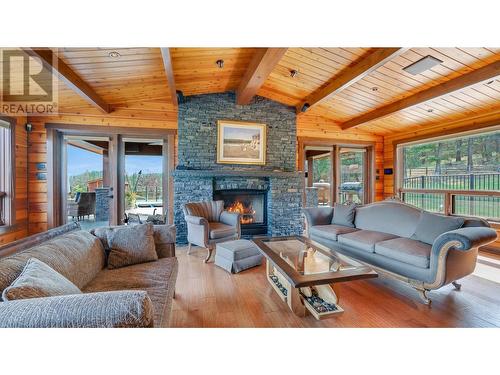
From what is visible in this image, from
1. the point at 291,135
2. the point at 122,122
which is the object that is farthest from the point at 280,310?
the point at 122,122

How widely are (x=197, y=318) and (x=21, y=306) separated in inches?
52.6

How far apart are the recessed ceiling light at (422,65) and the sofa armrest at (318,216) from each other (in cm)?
229

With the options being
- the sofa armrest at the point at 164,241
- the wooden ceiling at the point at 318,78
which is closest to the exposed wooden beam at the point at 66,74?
the wooden ceiling at the point at 318,78

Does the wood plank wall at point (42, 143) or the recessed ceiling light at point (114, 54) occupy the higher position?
the recessed ceiling light at point (114, 54)

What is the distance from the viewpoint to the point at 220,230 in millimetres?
3461

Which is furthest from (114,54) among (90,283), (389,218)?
(389,218)

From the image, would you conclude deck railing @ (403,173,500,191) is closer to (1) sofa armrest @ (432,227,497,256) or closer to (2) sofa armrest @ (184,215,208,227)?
(1) sofa armrest @ (432,227,497,256)

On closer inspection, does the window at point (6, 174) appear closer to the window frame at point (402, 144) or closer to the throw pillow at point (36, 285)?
the throw pillow at point (36, 285)

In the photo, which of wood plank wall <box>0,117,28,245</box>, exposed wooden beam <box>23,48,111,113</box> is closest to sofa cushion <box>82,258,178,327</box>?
exposed wooden beam <box>23,48,111,113</box>

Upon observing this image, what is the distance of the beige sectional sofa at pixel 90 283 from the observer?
79 centimetres

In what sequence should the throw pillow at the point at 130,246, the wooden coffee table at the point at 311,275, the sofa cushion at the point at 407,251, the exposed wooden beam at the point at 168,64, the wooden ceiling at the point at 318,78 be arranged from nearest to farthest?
the wooden coffee table at the point at 311,275 < the throw pillow at the point at 130,246 < the sofa cushion at the point at 407,251 < the exposed wooden beam at the point at 168,64 < the wooden ceiling at the point at 318,78

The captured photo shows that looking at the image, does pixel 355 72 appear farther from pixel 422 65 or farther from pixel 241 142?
pixel 241 142

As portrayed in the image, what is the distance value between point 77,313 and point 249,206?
14.0ft
